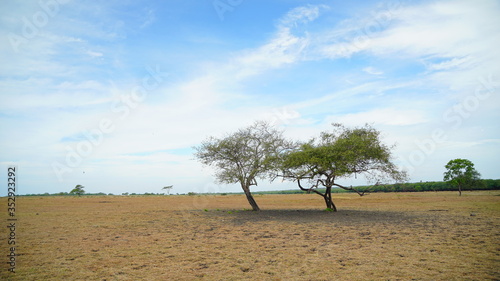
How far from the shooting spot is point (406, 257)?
10.2 meters

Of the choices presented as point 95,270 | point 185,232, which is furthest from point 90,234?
point 95,270

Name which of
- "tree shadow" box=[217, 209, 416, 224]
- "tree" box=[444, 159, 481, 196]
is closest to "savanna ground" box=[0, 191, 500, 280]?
"tree shadow" box=[217, 209, 416, 224]

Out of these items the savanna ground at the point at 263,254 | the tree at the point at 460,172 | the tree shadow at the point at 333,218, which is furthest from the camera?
the tree at the point at 460,172

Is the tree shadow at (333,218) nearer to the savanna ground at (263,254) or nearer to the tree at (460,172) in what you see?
the savanna ground at (263,254)

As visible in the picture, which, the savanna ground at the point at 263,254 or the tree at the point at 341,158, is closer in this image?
the savanna ground at the point at 263,254

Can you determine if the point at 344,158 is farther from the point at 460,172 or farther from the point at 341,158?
the point at 460,172

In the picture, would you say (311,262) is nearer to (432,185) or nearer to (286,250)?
(286,250)

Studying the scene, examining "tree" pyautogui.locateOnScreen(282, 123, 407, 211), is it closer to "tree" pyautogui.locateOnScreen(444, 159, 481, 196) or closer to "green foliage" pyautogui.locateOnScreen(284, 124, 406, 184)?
"green foliage" pyautogui.locateOnScreen(284, 124, 406, 184)

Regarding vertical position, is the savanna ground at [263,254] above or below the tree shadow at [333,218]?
above

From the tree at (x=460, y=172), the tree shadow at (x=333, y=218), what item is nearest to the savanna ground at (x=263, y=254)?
the tree shadow at (x=333, y=218)

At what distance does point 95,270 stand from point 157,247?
3.67 meters

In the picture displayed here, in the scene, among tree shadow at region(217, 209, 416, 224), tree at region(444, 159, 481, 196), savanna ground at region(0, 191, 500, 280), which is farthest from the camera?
tree at region(444, 159, 481, 196)

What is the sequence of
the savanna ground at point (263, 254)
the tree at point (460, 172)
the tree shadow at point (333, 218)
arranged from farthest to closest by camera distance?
the tree at point (460, 172), the tree shadow at point (333, 218), the savanna ground at point (263, 254)

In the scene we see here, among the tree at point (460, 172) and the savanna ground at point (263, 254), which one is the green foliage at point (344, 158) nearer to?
the savanna ground at point (263, 254)
